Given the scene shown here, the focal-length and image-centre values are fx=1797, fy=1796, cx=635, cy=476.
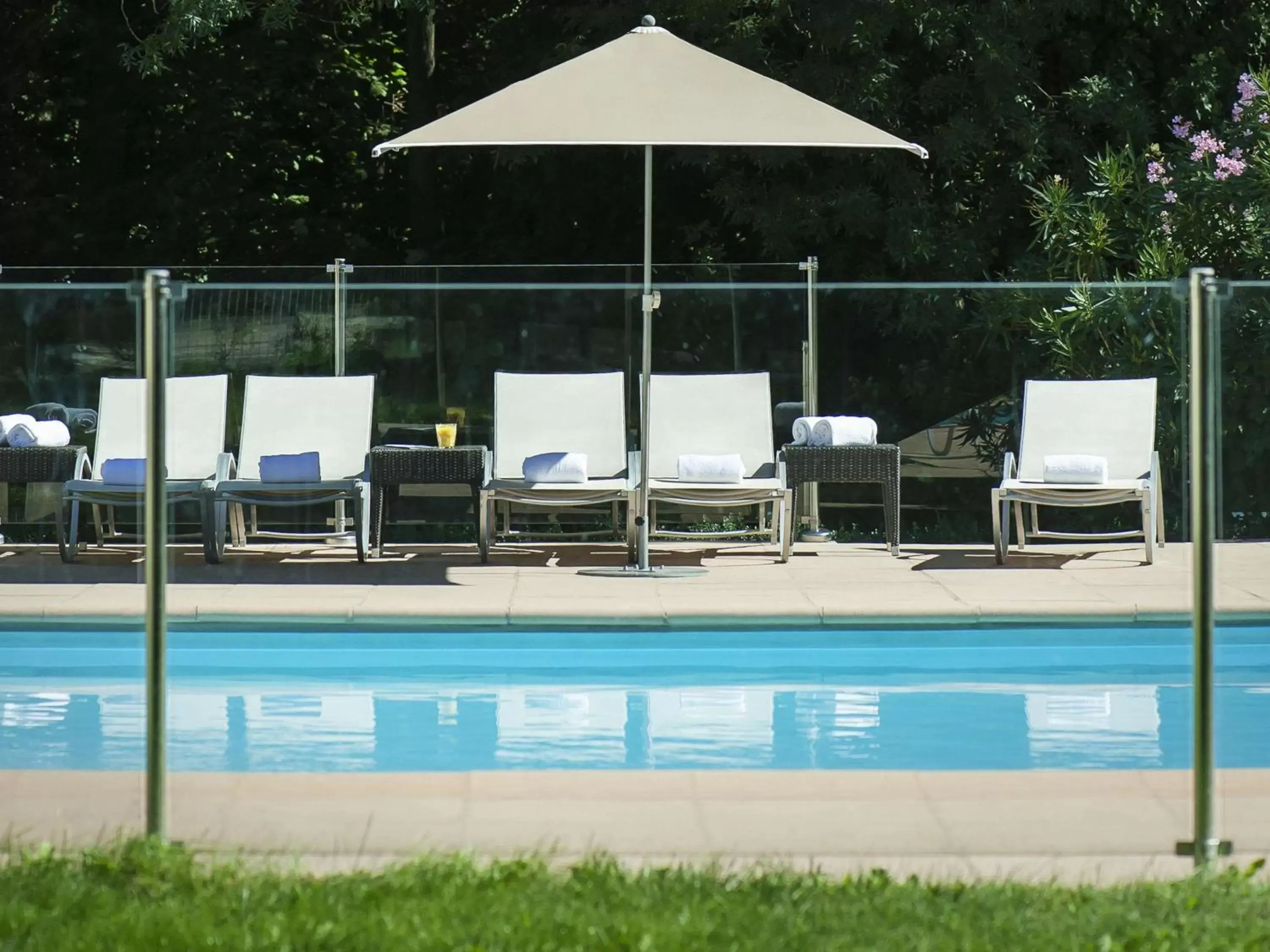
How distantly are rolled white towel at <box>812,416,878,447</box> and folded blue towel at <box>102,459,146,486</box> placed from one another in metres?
3.03

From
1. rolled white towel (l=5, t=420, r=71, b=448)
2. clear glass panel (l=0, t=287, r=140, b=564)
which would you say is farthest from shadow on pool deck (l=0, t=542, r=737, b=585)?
rolled white towel (l=5, t=420, r=71, b=448)

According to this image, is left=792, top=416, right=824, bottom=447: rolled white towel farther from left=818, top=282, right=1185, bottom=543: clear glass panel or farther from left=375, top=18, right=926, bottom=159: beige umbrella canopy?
left=375, top=18, right=926, bottom=159: beige umbrella canopy

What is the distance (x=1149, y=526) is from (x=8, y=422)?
5.16 m

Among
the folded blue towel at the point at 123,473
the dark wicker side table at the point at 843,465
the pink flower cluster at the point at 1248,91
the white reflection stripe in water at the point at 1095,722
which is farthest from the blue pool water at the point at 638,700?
the pink flower cluster at the point at 1248,91

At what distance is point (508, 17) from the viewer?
47.5 ft

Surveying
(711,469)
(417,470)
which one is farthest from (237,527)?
(711,469)

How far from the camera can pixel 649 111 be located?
695 cm

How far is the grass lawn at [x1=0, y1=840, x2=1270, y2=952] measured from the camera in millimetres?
2619

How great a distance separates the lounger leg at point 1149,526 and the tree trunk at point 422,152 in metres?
8.09

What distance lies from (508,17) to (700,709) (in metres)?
10.2

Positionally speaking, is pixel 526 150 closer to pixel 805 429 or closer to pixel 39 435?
pixel 805 429

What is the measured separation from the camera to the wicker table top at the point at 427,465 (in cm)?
808

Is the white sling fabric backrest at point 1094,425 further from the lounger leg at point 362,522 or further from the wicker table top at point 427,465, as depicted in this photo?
the lounger leg at point 362,522

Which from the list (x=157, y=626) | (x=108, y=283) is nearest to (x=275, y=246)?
(x=108, y=283)
